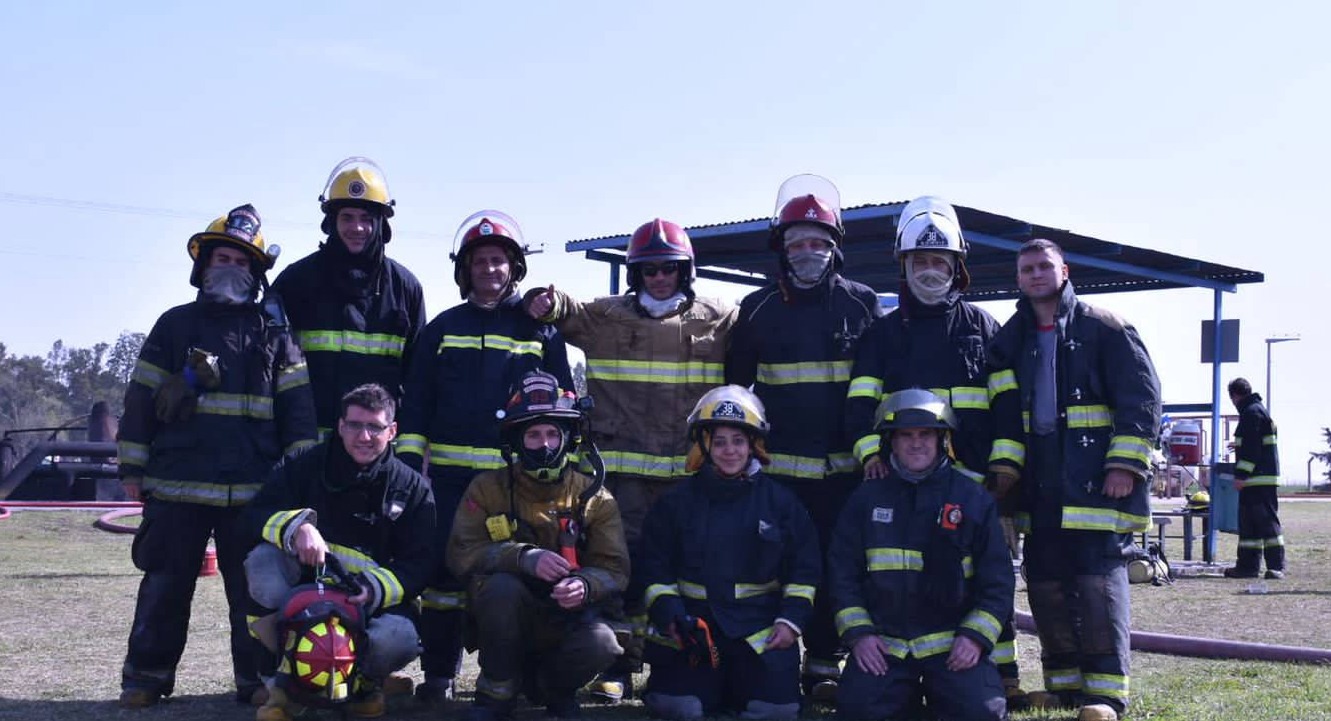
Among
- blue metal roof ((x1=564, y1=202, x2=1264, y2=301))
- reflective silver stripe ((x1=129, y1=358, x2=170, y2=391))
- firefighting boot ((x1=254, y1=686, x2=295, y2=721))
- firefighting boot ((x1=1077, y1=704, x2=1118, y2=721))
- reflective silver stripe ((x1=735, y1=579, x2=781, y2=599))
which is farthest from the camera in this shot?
blue metal roof ((x1=564, y1=202, x2=1264, y2=301))

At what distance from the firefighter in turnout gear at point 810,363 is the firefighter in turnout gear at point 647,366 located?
0.23 metres

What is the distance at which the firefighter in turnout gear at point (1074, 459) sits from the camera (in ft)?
18.8

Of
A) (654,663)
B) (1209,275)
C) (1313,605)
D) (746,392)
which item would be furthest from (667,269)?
(1209,275)

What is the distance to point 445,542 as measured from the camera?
6.25 meters

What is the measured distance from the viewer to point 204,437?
6016 millimetres

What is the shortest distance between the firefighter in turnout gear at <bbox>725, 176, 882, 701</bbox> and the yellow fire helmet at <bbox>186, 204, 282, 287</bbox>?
234 cm

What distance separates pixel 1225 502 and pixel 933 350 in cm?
1018

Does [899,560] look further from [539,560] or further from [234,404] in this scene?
[234,404]

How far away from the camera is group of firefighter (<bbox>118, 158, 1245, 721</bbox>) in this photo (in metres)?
5.64

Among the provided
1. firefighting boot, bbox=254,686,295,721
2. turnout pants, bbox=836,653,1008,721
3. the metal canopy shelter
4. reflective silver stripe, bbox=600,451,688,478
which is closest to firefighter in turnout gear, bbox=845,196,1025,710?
turnout pants, bbox=836,653,1008,721

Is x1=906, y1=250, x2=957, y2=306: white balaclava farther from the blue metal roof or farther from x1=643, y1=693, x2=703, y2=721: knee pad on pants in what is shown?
the blue metal roof

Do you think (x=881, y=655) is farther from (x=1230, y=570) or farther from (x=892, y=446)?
(x=1230, y=570)

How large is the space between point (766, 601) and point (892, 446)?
35.6 inches

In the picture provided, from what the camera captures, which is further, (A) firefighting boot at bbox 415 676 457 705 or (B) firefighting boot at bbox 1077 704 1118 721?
(A) firefighting boot at bbox 415 676 457 705
